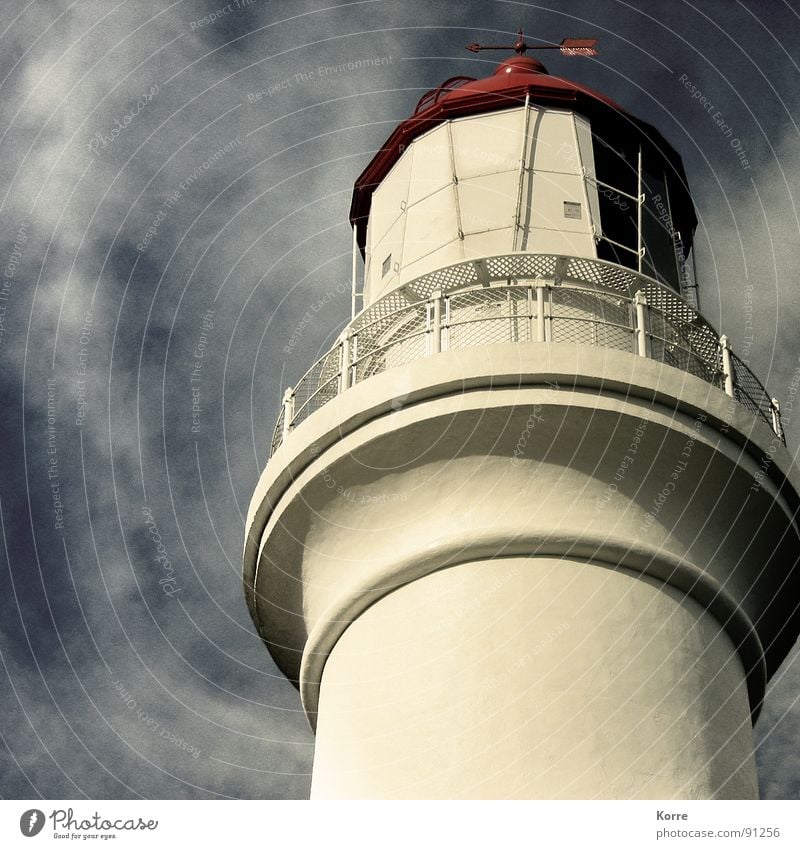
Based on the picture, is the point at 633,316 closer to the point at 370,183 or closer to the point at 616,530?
the point at 616,530

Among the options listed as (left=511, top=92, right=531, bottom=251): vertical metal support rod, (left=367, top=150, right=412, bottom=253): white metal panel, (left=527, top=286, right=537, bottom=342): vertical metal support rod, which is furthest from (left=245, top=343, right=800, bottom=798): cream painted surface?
(left=367, top=150, right=412, bottom=253): white metal panel

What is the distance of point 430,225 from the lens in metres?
15.9

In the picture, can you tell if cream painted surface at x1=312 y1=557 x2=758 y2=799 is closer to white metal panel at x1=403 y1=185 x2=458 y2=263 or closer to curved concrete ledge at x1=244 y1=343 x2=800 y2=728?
curved concrete ledge at x1=244 y1=343 x2=800 y2=728

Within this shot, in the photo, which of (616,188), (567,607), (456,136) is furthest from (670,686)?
(456,136)

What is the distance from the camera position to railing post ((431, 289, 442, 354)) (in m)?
13.1

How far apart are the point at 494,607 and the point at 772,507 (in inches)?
113

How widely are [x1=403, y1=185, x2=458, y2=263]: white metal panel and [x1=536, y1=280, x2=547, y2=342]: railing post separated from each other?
8.19 ft

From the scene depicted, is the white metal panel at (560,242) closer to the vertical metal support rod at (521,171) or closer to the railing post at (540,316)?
the vertical metal support rod at (521,171)

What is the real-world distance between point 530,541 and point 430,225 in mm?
4774

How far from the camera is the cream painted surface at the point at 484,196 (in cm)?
1523

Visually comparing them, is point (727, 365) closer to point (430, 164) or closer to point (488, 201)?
point (488, 201)

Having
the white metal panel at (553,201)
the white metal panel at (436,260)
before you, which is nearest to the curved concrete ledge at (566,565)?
the white metal panel at (436,260)

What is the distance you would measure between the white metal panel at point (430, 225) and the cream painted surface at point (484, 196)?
0.04 feet

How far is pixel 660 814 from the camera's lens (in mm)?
11086
